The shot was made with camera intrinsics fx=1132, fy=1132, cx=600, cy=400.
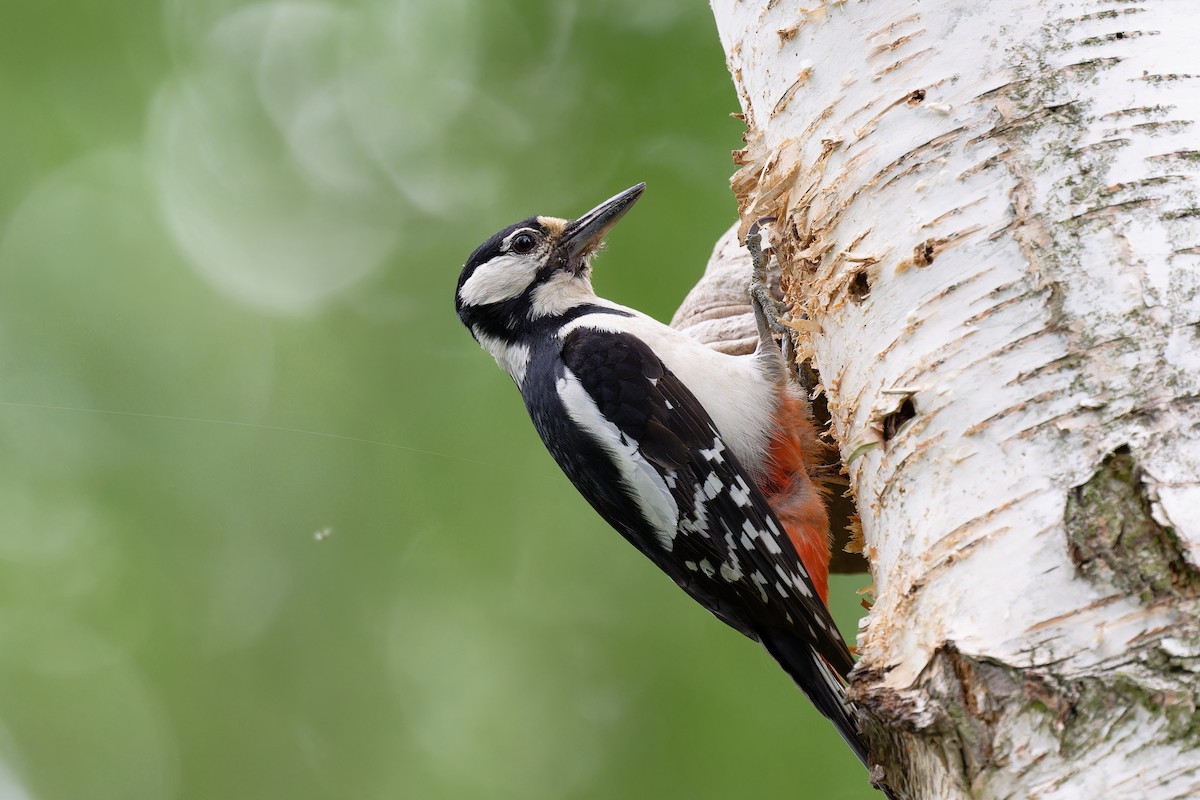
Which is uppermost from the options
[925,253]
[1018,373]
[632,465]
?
[632,465]

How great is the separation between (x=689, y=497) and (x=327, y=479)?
2.39 meters

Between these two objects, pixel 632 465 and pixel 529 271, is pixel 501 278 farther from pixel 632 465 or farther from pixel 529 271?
pixel 632 465

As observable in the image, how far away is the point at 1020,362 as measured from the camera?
1.52 metres

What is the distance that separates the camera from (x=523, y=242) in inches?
141

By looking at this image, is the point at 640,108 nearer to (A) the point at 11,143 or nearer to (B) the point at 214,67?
(B) the point at 214,67

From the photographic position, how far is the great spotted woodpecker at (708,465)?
2.78 metres

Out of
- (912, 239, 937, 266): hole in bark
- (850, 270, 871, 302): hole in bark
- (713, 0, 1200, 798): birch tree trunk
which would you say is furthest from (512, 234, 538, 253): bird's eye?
(912, 239, 937, 266): hole in bark

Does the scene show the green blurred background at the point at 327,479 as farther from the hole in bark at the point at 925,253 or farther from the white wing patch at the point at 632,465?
the hole in bark at the point at 925,253

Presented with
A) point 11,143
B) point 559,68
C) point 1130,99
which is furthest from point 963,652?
point 11,143

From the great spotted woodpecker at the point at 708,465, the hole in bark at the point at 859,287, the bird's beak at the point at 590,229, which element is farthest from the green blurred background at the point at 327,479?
the hole in bark at the point at 859,287

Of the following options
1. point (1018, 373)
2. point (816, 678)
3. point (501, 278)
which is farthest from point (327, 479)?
point (1018, 373)

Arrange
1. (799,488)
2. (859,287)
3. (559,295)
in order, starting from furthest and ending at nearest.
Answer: (559,295) < (799,488) < (859,287)

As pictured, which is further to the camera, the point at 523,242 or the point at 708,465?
the point at 523,242

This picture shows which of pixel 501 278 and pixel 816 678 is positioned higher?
pixel 501 278
